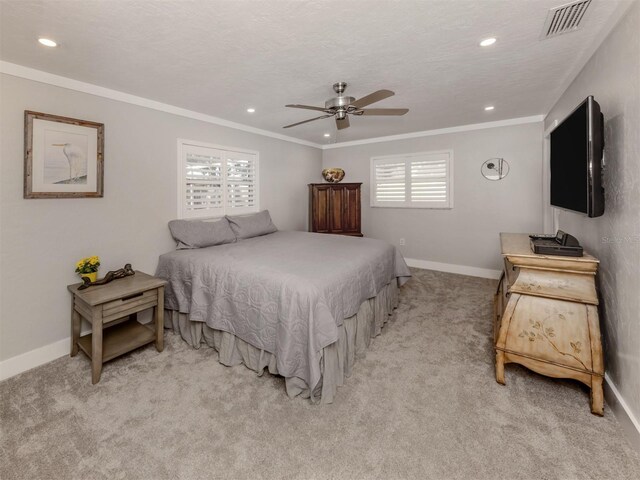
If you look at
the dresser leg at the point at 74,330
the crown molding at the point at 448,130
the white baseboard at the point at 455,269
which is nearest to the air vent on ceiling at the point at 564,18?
the crown molding at the point at 448,130

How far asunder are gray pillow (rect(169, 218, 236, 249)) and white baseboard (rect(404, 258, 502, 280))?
3270mm

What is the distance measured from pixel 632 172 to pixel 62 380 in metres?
3.94

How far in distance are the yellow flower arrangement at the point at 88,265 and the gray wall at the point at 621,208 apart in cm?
380

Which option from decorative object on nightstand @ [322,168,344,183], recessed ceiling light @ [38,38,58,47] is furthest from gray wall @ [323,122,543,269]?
recessed ceiling light @ [38,38,58,47]

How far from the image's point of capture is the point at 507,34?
6.31 feet

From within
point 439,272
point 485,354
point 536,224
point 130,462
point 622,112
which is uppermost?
point 622,112

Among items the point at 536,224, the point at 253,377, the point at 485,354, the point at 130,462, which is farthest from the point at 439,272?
the point at 130,462

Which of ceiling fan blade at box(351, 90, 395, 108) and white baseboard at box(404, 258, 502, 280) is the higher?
ceiling fan blade at box(351, 90, 395, 108)

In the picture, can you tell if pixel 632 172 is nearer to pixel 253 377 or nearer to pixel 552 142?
pixel 552 142

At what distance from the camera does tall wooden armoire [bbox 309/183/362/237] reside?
497 cm

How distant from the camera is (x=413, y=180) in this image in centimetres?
499

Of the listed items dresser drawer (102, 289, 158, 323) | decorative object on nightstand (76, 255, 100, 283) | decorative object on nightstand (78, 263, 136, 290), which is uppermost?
decorative object on nightstand (76, 255, 100, 283)

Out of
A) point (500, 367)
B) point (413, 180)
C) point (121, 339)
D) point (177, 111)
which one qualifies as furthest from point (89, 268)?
point (413, 180)

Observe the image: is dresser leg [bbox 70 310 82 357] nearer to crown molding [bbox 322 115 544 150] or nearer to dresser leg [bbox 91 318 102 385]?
dresser leg [bbox 91 318 102 385]
